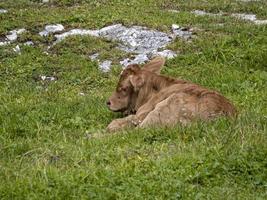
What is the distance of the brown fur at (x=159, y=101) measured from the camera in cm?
1020

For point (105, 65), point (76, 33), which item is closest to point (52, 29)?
point (76, 33)

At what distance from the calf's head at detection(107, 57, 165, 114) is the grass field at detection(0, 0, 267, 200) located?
0.86 feet

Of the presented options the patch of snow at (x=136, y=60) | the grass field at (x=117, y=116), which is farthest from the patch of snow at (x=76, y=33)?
the patch of snow at (x=136, y=60)

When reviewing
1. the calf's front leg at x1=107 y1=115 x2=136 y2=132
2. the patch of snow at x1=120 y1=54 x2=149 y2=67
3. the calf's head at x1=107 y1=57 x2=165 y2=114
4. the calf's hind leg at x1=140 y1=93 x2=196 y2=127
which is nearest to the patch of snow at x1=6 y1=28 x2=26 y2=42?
the patch of snow at x1=120 y1=54 x2=149 y2=67

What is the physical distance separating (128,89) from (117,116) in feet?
1.74

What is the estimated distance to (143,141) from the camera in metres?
9.29

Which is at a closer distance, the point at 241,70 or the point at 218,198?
the point at 218,198

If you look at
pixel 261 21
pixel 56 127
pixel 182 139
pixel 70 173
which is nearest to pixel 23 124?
pixel 56 127

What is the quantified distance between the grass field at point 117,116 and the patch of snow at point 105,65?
0.23m

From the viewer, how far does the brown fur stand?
10203 millimetres

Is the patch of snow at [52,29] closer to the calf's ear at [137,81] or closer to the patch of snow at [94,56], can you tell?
the patch of snow at [94,56]

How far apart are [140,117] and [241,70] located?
14.5 ft

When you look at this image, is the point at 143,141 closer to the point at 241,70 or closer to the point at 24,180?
the point at 24,180

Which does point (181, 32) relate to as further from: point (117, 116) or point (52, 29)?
point (117, 116)
